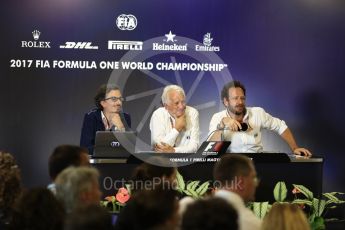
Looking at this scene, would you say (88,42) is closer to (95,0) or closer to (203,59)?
(95,0)

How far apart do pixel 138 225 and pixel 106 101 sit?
4.13 m

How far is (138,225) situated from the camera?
2.77 metres

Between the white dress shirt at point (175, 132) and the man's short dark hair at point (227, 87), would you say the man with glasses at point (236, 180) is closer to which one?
the white dress shirt at point (175, 132)

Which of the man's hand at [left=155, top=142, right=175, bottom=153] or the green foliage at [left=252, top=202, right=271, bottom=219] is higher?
the man's hand at [left=155, top=142, right=175, bottom=153]

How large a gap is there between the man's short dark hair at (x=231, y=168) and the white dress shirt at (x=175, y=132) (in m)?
2.73

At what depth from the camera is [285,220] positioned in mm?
3529

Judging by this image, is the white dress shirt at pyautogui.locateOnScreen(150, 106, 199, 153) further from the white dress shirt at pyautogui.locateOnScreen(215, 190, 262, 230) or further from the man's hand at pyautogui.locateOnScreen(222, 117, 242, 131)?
the white dress shirt at pyautogui.locateOnScreen(215, 190, 262, 230)

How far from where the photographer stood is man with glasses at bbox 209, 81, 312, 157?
6.86m

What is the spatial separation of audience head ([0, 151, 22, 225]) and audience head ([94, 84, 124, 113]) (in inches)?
98.5

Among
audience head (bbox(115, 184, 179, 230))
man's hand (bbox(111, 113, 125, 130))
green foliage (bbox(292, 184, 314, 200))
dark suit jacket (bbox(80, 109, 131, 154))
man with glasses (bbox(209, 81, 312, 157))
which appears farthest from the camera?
man with glasses (bbox(209, 81, 312, 157))

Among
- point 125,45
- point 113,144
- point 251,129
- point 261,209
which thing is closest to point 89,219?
point 261,209

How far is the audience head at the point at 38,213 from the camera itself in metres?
3.05

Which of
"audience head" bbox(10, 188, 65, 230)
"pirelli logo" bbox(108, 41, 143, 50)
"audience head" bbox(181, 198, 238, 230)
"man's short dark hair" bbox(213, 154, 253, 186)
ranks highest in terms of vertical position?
"pirelli logo" bbox(108, 41, 143, 50)

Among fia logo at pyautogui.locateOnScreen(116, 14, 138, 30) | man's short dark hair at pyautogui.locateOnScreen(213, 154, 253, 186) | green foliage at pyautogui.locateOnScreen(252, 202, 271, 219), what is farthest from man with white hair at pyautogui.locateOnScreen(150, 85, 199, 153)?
man's short dark hair at pyautogui.locateOnScreen(213, 154, 253, 186)
